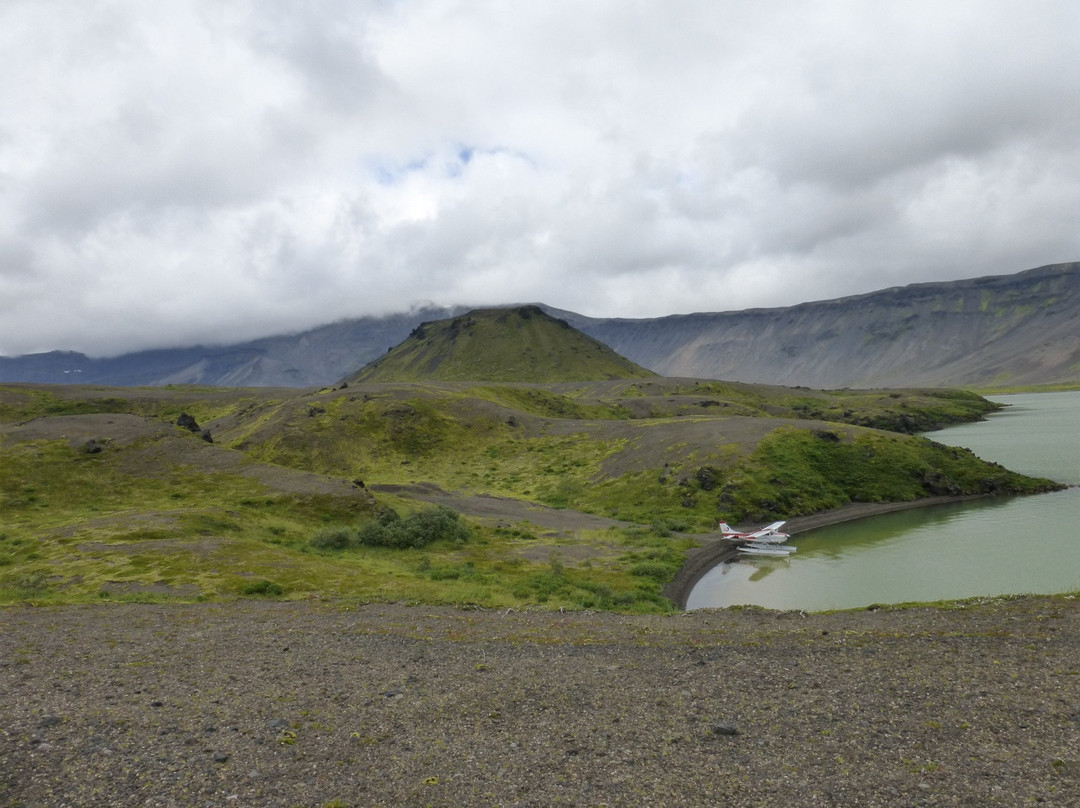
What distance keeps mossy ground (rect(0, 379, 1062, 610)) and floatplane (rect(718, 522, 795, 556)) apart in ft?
16.9

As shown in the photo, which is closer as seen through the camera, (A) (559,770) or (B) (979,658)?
(A) (559,770)

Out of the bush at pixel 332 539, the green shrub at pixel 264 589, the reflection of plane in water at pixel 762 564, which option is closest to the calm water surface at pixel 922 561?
the reflection of plane in water at pixel 762 564

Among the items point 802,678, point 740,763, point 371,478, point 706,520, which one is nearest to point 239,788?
point 740,763

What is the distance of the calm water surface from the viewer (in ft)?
145

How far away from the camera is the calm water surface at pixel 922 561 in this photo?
44.3m

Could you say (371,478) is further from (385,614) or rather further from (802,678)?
(802,678)

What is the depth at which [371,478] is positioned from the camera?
336 ft

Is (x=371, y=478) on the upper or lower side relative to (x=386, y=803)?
lower

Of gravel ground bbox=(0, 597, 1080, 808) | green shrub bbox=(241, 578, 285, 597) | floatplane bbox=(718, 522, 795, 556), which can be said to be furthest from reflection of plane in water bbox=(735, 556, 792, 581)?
green shrub bbox=(241, 578, 285, 597)

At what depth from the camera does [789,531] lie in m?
67.6

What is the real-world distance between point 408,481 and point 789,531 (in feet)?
196

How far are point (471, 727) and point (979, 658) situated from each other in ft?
58.5

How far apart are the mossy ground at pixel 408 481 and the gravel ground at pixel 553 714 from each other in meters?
12.2

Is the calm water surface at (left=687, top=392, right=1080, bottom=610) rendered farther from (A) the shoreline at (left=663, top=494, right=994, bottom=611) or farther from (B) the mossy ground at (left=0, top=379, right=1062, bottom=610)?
(B) the mossy ground at (left=0, top=379, right=1062, bottom=610)
